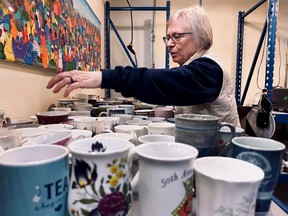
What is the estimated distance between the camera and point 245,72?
2.72 m

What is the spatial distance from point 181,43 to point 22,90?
720 mm

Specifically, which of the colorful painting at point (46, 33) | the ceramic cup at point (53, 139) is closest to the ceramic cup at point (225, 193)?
the ceramic cup at point (53, 139)

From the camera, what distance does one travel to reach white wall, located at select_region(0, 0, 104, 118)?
0.75 meters

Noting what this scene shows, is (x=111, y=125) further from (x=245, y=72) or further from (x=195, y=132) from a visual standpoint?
(x=245, y=72)

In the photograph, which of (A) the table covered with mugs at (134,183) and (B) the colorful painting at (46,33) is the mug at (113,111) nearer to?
(B) the colorful painting at (46,33)

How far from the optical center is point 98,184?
26cm

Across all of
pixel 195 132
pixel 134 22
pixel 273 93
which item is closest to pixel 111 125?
pixel 195 132

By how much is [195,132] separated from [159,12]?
2540 millimetres

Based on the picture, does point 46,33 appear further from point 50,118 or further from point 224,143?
point 224,143

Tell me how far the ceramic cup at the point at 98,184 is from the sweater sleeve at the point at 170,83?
361mm

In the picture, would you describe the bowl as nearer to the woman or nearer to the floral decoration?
the woman

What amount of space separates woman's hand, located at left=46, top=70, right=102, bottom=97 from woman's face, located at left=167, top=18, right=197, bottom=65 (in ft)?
1.83

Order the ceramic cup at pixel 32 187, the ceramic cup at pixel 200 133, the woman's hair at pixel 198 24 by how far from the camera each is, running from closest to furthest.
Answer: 1. the ceramic cup at pixel 32 187
2. the ceramic cup at pixel 200 133
3. the woman's hair at pixel 198 24

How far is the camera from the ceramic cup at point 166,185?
0.26 meters
